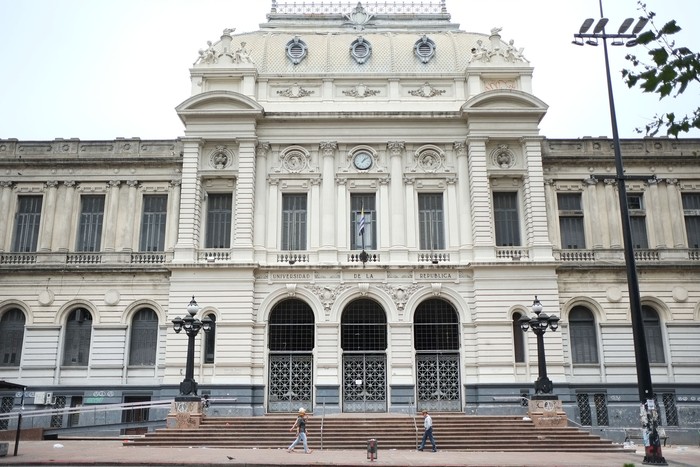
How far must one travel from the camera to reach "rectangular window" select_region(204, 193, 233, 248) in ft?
107

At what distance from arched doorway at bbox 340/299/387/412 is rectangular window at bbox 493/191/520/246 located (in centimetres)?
718

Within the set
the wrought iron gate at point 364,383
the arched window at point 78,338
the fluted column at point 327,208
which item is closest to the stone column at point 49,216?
the arched window at point 78,338

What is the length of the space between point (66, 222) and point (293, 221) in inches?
469

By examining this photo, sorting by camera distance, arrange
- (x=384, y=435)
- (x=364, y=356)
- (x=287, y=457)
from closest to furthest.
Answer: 1. (x=287, y=457)
2. (x=384, y=435)
3. (x=364, y=356)

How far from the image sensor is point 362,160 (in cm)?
3319

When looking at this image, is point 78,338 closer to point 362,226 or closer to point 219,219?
point 219,219

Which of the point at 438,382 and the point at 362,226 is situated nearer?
the point at 438,382

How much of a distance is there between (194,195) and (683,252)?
80.8 feet

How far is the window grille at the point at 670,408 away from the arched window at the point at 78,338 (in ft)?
91.5

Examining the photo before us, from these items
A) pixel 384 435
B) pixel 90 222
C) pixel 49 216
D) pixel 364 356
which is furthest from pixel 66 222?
pixel 384 435

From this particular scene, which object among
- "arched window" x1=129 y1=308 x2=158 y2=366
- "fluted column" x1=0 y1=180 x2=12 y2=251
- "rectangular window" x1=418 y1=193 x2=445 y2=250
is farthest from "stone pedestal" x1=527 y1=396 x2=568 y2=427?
"fluted column" x1=0 y1=180 x2=12 y2=251

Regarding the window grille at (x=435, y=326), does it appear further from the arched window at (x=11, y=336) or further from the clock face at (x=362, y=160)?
the arched window at (x=11, y=336)

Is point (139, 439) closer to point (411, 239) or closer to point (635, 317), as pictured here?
point (411, 239)

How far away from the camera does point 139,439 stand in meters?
24.1
